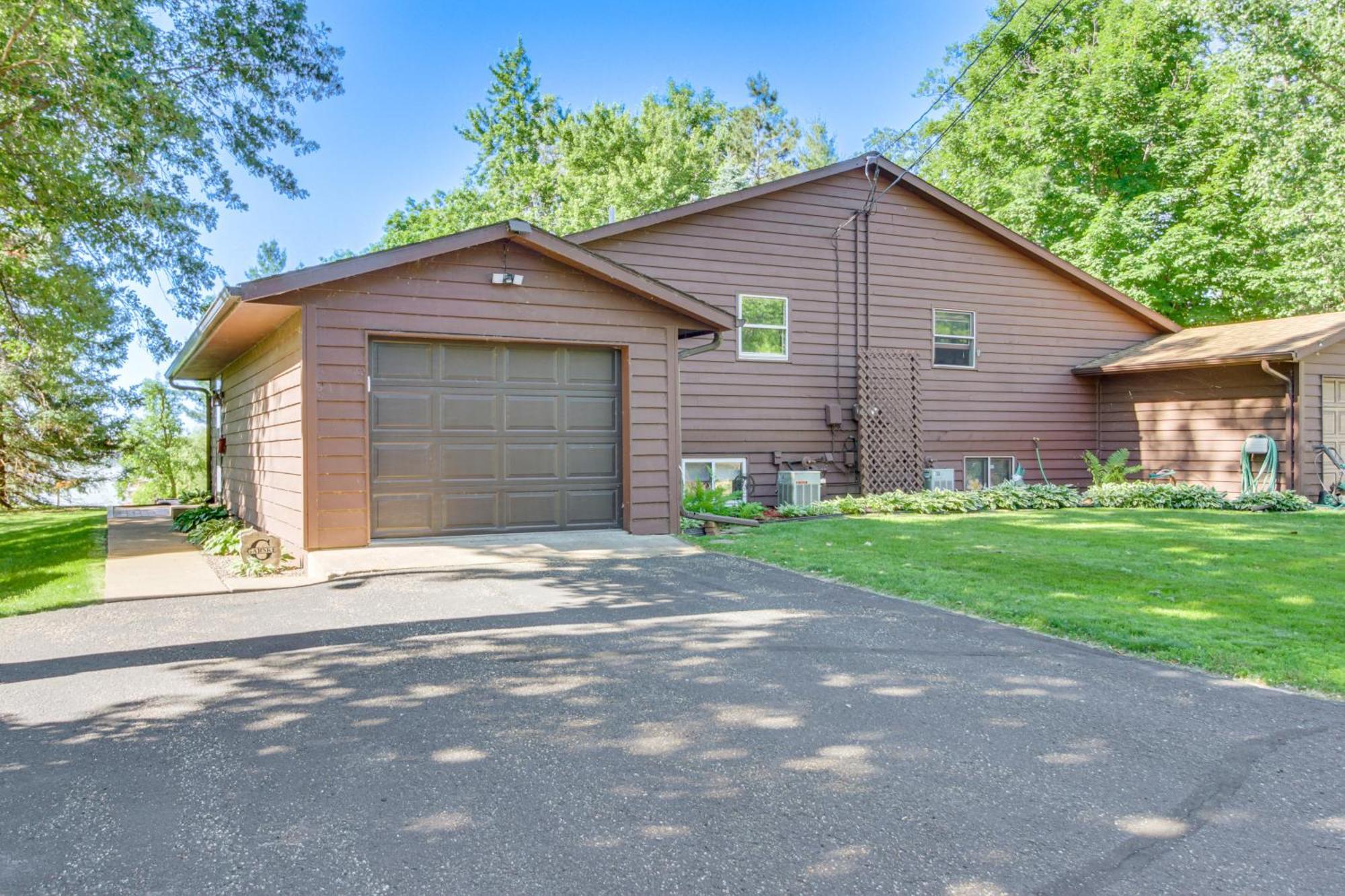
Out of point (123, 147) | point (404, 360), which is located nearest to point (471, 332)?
point (404, 360)

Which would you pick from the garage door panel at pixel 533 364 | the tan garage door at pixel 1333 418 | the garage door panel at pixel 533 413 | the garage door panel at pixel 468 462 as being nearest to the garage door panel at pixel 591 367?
the garage door panel at pixel 533 364

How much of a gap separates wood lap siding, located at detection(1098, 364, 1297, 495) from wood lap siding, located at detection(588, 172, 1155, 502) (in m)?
0.56

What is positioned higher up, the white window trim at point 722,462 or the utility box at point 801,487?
the white window trim at point 722,462

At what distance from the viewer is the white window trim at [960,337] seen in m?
14.6

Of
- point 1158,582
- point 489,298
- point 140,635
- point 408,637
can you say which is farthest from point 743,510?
point 140,635

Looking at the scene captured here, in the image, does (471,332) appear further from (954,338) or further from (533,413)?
(954,338)

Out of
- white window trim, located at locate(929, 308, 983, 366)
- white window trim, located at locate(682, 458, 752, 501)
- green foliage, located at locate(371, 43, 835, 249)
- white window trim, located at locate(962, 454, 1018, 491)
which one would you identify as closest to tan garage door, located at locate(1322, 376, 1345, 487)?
white window trim, located at locate(962, 454, 1018, 491)

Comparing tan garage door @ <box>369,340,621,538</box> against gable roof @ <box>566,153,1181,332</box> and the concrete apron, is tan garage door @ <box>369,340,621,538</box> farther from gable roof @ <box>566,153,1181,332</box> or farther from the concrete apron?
gable roof @ <box>566,153,1181,332</box>

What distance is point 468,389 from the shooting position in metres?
8.51

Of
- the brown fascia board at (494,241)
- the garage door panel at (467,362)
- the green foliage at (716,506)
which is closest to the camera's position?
the brown fascia board at (494,241)

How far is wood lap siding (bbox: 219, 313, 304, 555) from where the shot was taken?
8.12m

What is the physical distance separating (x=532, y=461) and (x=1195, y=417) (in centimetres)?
1243

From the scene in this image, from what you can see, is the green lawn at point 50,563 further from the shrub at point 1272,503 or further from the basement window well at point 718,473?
the shrub at point 1272,503

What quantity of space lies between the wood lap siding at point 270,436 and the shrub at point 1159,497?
11695 millimetres
